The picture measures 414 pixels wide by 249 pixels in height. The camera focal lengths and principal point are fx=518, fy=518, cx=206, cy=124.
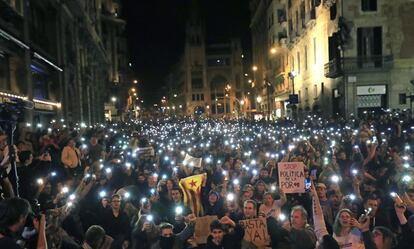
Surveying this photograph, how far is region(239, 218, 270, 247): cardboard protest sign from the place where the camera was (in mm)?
7438

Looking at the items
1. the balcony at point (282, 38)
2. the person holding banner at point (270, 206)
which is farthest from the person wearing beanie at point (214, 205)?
the balcony at point (282, 38)

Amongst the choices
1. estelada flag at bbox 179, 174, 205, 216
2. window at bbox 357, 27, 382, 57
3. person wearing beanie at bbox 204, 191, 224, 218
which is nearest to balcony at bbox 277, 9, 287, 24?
window at bbox 357, 27, 382, 57

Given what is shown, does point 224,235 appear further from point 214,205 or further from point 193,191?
point 193,191

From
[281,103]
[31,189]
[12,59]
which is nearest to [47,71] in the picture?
[12,59]

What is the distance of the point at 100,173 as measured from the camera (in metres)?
10.8

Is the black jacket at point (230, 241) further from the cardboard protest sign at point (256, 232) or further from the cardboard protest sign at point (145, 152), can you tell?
the cardboard protest sign at point (145, 152)

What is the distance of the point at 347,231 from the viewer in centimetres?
700

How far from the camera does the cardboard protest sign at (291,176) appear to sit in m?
9.74

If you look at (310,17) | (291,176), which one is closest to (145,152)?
(291,176)

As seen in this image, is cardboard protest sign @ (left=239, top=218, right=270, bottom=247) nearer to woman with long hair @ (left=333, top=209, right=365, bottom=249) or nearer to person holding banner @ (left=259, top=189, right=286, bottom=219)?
person holding banner @ (left=259, top=189, right=286, bottom=219)

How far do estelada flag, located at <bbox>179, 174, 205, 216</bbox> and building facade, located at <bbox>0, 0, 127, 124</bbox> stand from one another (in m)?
8.94

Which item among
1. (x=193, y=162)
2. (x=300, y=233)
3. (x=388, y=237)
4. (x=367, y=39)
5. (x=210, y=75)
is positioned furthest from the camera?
(x=210, y=75)

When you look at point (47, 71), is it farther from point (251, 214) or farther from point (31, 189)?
point (251, 214)

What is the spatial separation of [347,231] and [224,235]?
1669 mm
